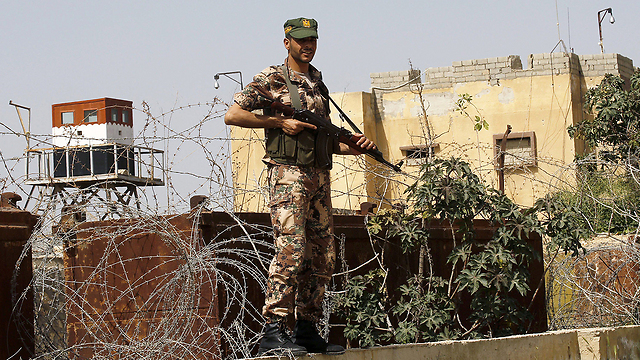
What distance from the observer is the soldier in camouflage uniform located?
359cm

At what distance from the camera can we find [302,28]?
→ 3.79 metres

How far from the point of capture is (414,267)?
18.8 ft

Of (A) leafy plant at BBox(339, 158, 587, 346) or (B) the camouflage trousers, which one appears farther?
(A) leafy plant at BBox(339, 158, 587, 346)

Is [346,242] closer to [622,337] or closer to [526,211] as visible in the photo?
[526,211]

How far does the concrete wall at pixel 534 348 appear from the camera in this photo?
14.6 ft

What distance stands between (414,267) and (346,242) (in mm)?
731

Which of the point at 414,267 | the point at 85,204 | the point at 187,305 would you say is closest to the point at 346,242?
the point at 414,267

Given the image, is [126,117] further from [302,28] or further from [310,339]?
[310,339]

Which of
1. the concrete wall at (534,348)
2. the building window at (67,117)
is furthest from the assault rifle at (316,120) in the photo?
the building window at (67,117)

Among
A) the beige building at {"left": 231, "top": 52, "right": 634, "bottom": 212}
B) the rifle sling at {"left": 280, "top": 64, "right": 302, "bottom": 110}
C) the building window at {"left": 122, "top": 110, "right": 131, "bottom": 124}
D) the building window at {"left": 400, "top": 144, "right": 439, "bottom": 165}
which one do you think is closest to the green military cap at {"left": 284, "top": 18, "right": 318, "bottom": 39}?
the rifle sling at {"left": 280, "top": 64, "right": 302, "bottom": 110}

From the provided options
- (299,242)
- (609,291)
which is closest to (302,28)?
(299,242)

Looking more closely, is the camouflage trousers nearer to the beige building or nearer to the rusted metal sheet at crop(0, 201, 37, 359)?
the rusted metal sheet at crop(0, 201, 37, 359)

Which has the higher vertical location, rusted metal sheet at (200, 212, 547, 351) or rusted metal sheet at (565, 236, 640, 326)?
rusted metal sheet at (200, 212, 547, 351)

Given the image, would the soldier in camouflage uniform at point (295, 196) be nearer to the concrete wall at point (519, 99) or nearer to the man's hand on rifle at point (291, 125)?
the man's hand on rifle at point (291, 125)
